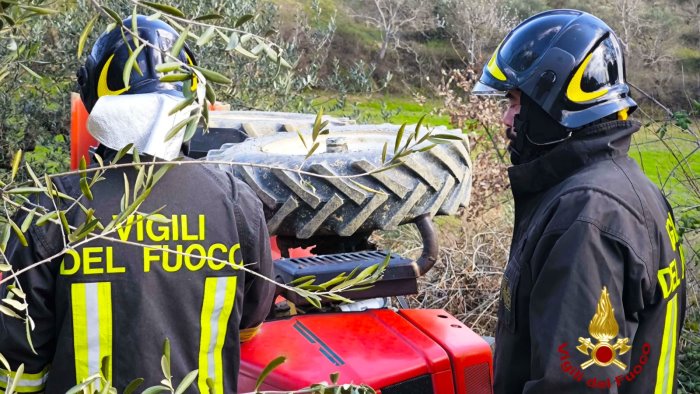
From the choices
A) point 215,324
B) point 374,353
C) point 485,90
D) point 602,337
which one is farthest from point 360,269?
point 602,337

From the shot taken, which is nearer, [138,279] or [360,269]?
[138,279]

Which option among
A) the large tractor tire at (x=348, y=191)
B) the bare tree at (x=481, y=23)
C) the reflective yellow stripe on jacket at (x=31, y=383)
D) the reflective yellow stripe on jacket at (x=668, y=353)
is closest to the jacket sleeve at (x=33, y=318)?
the reflective yellow stripe on jacket at (x=31, y=383)

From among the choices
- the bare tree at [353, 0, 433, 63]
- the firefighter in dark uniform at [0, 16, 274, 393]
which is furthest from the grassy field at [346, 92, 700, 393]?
the bare tree at [353, 0, 433, 63]

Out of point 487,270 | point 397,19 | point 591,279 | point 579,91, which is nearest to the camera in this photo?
point 591,279

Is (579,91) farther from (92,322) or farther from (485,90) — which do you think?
(92,322)

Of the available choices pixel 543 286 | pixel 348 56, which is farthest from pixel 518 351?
pixel 348 56

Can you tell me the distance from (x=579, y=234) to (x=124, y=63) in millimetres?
1384

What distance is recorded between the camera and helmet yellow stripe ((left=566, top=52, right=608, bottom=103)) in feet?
8.82

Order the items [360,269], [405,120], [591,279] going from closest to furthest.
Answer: [591,279]
[360,269]
[405,120]

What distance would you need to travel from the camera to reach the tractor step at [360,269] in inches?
112

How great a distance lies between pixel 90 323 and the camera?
8.07ft

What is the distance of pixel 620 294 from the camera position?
7.75ft

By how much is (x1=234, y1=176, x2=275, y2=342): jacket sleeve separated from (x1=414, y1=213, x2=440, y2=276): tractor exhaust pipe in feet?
1.75

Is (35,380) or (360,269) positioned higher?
(360,269)
